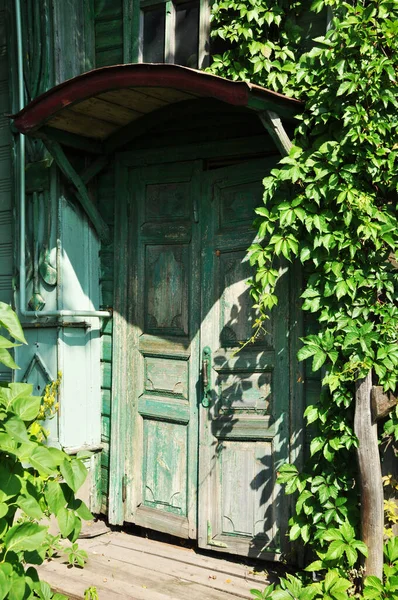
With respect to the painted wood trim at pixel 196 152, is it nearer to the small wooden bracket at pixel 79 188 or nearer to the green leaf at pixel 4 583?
the small wooden bracket at pixel 79 188

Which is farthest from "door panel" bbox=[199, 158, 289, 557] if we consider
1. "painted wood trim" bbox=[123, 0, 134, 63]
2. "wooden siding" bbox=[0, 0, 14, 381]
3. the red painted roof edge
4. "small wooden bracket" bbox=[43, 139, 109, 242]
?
"wooden siding" bbox=[0, 0, 14, 381]

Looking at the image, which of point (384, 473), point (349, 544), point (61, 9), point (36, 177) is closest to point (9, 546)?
point (349, 544)

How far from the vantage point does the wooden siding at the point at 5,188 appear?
235 inches

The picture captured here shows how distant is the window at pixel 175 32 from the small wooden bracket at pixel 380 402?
2422mm

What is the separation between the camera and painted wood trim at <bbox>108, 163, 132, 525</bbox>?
531 centimetres

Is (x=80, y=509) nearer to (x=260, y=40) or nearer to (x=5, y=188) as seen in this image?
(x=260, y=40)

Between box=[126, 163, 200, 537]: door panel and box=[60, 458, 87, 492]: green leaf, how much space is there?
7.53ft

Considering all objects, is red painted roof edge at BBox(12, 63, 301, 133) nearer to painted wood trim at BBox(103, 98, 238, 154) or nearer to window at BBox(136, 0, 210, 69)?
painted wood trim at BBox(103, 98, 238, 154)

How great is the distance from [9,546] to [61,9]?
4.14m

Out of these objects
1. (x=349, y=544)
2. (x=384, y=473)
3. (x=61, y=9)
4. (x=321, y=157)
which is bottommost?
(x=349, y=544)

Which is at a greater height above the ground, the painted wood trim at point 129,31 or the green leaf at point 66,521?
the painted wood trim at point 129,31

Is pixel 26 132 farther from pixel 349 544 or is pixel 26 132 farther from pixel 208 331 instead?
pixel 349 544

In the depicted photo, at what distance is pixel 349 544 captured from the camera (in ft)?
12.9

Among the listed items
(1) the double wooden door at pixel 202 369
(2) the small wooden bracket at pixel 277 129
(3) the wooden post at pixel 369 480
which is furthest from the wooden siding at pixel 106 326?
(3) the wooden post at pixel 369 480
